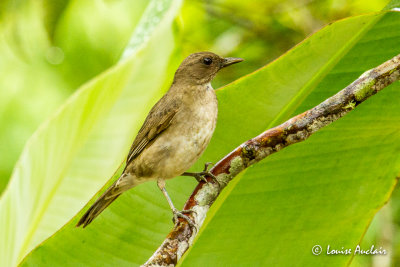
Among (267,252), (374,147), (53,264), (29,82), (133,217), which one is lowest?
A: (53,264)

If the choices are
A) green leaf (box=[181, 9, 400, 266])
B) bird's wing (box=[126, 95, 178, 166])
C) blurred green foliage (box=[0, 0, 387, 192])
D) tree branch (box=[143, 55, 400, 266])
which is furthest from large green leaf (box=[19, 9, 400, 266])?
blurred green foliage (box=[0, 0, 387, 192])

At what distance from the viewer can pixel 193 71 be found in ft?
9.74

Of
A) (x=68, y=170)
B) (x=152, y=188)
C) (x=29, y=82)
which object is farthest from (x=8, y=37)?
(x=152, y=188)

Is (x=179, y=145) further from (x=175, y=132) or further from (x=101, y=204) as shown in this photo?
(x=101, y=204)

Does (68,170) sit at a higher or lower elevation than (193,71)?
lower

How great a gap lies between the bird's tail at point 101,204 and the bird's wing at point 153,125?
246 mm

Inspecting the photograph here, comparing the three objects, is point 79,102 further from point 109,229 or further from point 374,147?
point 374,147

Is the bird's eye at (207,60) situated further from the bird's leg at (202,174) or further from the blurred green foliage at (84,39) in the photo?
the blurred green foliage at (84,39)

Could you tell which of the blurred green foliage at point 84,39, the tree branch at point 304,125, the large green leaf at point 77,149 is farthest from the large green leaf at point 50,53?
the tree branch at point 304,125

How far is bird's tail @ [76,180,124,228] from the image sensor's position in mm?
2408

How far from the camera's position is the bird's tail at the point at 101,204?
241 cm

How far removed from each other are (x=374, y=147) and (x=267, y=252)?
631 mm

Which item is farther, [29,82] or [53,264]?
[29,82]

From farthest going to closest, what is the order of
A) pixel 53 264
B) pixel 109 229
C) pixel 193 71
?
Result: 1. pixel 193 71
2. pixel 109 229
3. pixel 53 264
